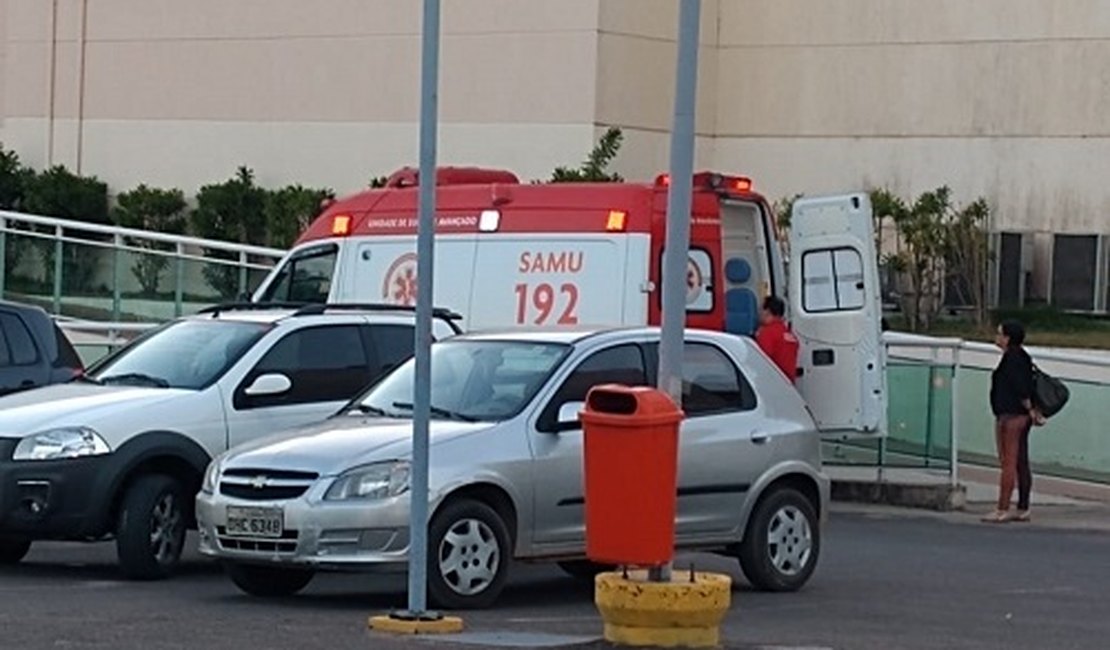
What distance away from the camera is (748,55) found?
4159 cm

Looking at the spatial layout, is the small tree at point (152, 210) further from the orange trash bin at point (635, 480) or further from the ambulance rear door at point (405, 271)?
the orange trash bin at point (635, 480)

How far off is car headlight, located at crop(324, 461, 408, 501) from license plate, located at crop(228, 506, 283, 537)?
0.33 meters

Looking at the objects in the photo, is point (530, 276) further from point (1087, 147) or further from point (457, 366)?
point (1087, 147)

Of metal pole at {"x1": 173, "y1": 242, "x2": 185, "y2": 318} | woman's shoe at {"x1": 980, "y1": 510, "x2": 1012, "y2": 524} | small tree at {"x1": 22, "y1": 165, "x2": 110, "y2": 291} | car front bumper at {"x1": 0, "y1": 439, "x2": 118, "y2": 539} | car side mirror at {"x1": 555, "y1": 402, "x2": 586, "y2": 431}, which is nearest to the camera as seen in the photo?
car side mirror at {"x1": 555, "y1": 402, "x2": 586, "y2": 431}

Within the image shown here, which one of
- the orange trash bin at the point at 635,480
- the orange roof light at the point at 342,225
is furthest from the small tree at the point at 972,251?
the orange trash bin at the point at 635,480

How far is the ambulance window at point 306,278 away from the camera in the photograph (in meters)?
22.9

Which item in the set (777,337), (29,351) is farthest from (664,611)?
(777,337)

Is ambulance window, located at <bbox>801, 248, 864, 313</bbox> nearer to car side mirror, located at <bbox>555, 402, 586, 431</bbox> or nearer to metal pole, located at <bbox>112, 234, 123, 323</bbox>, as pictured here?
car side mirror, located at <bbox>555, 402, 586, 431</bbox>

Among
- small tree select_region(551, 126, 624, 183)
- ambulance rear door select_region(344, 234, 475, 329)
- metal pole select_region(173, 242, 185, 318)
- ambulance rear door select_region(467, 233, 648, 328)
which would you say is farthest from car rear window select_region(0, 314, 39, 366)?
small tree select_region(551, 126, 624, 183)

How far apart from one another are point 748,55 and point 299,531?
94.1 feet

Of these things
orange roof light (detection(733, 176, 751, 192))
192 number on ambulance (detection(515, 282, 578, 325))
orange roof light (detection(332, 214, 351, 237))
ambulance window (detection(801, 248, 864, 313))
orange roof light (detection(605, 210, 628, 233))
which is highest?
orange roof light (detection(733, 176, 751, 192))

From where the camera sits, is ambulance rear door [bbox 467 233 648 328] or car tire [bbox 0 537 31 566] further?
ambulance rear door [bbox 467 233 648 328]

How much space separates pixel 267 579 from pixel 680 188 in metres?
4.25

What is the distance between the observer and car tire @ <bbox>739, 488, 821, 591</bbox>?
15.4 meters
